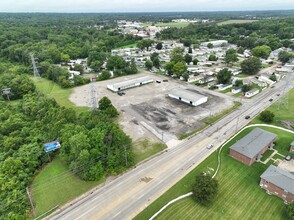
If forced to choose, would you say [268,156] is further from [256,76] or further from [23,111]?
[23,111]

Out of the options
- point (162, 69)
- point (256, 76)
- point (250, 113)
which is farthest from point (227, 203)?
point (162, 69)

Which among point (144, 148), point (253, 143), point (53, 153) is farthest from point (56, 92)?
point (253, 143)

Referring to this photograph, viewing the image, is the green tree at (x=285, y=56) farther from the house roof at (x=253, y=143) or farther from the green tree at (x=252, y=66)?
the house roof at (x=253, y=143)

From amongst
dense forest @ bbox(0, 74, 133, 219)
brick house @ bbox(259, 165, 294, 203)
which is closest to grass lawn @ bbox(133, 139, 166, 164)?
dense forest @ bbox(0, 74, 133, 219)

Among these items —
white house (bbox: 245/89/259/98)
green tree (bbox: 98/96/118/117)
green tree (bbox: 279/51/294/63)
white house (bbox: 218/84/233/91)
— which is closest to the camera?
green tree (bbox: 98/96/118/117)

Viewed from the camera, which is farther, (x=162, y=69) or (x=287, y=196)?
(x=162, y=69)

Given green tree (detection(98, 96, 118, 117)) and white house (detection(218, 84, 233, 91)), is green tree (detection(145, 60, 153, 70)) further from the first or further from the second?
green tree (detection(98, 96, 118, 117))

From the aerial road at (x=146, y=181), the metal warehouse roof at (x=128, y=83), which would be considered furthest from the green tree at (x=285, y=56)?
the aerial road at (x=146, y=181)

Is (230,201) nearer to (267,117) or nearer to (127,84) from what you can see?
(267,117)
